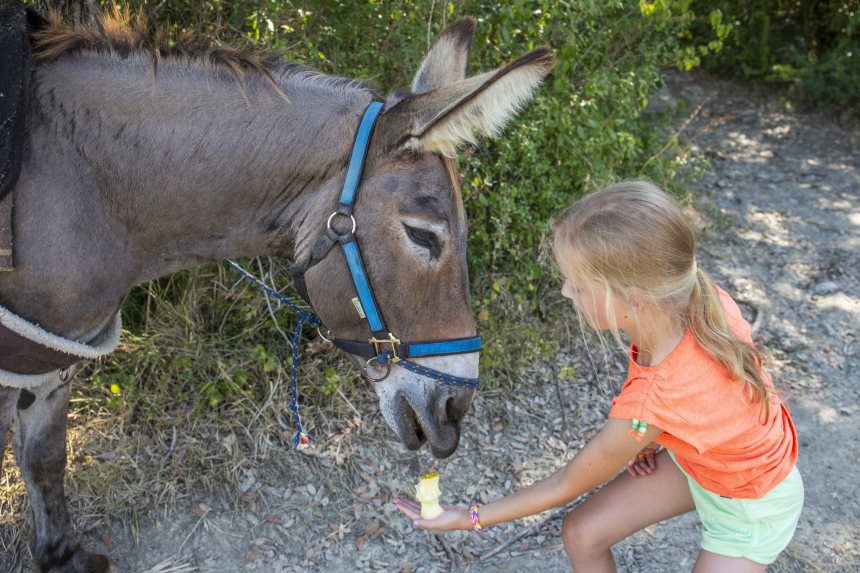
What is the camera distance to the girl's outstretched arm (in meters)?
1.88

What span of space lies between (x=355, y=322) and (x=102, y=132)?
0.89 m

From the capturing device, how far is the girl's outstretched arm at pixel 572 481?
1.88 meters

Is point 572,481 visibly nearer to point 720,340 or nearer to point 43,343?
point 720,340

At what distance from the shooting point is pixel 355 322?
220 centimetres

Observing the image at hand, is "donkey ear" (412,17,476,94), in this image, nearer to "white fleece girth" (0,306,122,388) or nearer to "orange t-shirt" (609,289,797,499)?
"orange t-shirt" (609,289,797,499)

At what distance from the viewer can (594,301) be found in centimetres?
194

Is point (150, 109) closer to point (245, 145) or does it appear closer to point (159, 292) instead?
point (245, 145)

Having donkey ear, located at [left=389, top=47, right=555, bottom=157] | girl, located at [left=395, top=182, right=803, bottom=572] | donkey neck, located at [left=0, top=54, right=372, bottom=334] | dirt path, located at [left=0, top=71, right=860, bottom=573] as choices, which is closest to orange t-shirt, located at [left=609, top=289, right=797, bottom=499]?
girl, located at [left=395, top=182, right=803, bottom=572]

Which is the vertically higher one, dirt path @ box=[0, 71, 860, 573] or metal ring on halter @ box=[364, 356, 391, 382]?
metal ring on halter @ box=[364, 356, 391, 382]

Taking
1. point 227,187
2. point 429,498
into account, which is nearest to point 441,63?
point 227,187

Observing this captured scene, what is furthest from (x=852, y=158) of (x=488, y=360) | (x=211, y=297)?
(x=211, y=297)

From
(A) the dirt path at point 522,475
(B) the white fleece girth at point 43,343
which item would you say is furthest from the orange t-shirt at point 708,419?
(B) the white fleece girth at point 43,343

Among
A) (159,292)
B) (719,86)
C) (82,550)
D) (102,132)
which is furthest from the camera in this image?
(719,86)

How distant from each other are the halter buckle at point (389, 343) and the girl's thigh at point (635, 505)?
0.74m
